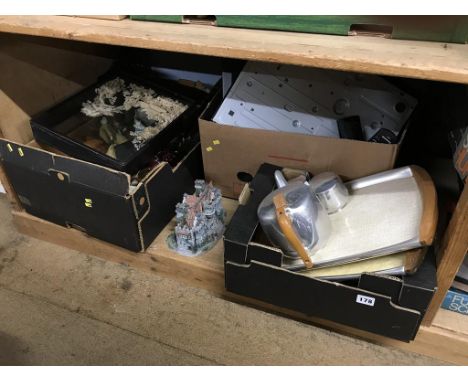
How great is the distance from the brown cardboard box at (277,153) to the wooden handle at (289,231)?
0.64ft

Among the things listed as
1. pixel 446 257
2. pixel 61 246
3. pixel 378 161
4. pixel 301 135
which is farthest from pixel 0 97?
pixel 446 257

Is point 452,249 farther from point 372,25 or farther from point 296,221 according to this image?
point 372,25

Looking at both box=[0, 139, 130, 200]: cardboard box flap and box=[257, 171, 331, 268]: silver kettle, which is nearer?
box=[257, 171, 331, 268]: silver kettle

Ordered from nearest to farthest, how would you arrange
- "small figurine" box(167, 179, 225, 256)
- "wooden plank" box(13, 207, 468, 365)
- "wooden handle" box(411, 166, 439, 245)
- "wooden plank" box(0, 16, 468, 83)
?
"wooden plank" box(0, 16, 468, 83)
"wooden handle" box(411, 166, 439, 245)
"wooden plank" box(13, 207, 468, 365)
"small figurine" box(167, 179, 225, 256)

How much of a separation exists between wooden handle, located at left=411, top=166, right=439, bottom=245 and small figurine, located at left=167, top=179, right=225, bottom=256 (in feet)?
1.36

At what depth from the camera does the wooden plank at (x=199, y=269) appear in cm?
81

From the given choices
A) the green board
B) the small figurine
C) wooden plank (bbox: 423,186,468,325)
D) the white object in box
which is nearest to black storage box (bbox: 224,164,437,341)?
wooden plank (bbox: 423,186,468,325)

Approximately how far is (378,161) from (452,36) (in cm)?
30

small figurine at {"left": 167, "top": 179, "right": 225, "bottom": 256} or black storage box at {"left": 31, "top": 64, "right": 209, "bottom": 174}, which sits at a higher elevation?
black storage box at {"left": 31, "top": 64, "right": 209, "bottom": 174}

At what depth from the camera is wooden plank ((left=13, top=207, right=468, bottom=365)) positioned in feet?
2.64

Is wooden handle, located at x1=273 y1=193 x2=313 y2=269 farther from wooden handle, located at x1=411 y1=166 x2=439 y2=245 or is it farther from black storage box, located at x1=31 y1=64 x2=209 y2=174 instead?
black storage box, located at x1=31 y1=64 x2=209 y2=174

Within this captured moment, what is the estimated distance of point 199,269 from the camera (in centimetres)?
94

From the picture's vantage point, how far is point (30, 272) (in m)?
1.02
